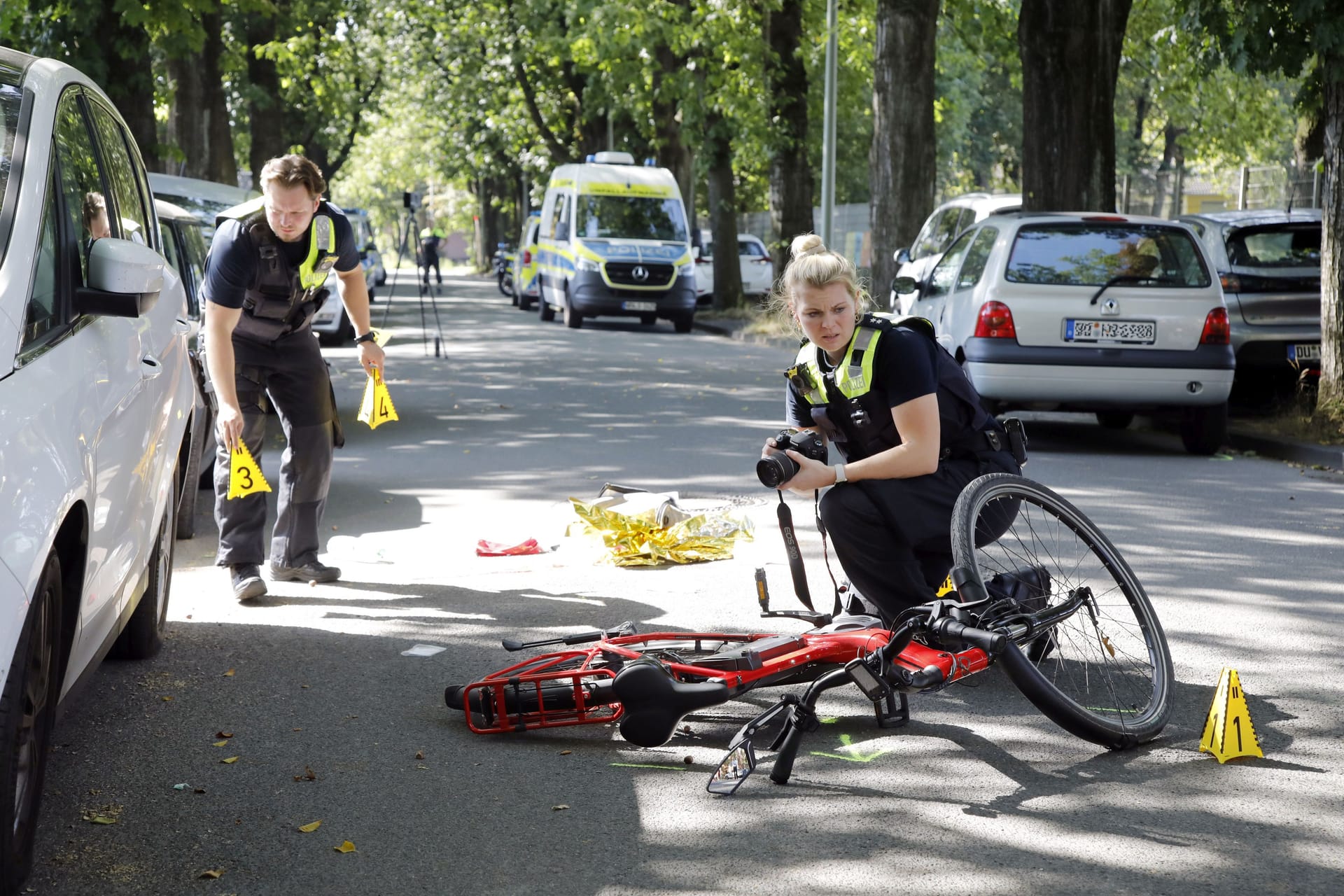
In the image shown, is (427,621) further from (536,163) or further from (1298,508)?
(536,163)

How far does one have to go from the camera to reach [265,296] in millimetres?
6758

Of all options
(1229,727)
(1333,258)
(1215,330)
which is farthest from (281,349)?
(1333,258)

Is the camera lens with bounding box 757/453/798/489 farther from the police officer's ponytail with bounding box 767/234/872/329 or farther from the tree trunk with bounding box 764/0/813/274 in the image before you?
the tree trunk with bounding box 764/0/813/274

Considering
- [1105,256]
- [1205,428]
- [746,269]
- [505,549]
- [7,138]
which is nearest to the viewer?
[7,138]

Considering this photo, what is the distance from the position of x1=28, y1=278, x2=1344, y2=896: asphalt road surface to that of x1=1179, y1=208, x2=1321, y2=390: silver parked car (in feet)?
15.6

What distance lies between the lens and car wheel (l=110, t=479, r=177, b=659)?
5.53 metres

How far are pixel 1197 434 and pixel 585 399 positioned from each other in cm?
585

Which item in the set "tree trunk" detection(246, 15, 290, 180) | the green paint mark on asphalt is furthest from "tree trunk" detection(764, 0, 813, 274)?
the green paint mark on asphalt

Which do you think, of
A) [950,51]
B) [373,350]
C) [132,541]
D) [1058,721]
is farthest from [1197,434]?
[950,51]

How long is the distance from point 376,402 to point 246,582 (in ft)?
3.72

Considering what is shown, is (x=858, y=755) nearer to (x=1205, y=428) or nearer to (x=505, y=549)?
(x=505, y=549)

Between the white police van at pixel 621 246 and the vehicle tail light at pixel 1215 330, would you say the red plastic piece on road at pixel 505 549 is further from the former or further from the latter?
the white police van at pixel 621 246

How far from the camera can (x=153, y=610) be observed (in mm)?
5652

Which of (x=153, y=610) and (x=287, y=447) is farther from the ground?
(x=287, y=447)
